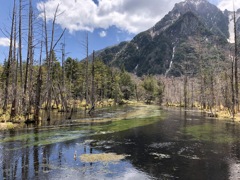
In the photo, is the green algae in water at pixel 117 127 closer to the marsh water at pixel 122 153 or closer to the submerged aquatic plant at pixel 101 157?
the marsh water at pixel 122 153

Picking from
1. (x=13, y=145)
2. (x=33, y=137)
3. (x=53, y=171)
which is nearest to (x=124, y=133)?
(x=33, y=137)

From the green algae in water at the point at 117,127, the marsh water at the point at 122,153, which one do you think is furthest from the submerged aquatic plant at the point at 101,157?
the green algae in water at the point at 117,127

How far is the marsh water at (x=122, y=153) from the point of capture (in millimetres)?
12766

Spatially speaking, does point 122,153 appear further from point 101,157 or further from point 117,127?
point 117,127

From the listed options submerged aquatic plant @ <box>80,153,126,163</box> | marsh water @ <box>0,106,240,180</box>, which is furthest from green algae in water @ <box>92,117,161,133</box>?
submerged aquatic plant @ <box>80,153,126,163</box>

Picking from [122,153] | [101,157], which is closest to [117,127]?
[122,153]

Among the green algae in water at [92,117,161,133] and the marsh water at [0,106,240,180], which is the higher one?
the green algae in water at [92,117,161,133]

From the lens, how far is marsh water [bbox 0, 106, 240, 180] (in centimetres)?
1277

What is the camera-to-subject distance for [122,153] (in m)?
17.0

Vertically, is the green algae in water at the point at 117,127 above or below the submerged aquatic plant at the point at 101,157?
above

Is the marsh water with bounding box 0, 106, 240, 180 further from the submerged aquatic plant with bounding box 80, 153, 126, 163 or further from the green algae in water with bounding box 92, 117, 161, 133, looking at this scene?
the green algae in water with bounding box 92, 117, 161, 133

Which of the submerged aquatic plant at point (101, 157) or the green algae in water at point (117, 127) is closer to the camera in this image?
the submerged aquatic plant at point (101, 157)

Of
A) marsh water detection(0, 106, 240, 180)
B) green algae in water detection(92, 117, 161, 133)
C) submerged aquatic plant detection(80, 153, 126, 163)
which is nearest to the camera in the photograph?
marsh water detection(0, 106, 240, 180)

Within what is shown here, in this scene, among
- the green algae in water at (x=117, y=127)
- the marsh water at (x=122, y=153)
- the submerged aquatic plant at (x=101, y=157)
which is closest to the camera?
the marsh water at (x=122, y=153)
